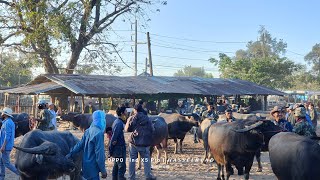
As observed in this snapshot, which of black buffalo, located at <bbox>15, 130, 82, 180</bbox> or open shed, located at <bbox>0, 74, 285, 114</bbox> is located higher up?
open shed, located at <bbox>0, 74, 285, 114</bbox>

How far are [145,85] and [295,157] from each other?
58.9 feet

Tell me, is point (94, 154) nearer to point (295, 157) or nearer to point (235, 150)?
point (295, 157)

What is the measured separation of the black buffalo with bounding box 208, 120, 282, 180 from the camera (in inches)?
322

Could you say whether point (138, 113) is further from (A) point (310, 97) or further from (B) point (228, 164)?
(A) point (310, 97)

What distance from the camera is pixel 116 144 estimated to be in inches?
331

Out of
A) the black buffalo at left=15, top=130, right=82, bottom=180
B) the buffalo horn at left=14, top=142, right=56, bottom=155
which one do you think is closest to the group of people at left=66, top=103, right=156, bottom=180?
the black buffalo at left=15, top=130, right=82, bottom=180

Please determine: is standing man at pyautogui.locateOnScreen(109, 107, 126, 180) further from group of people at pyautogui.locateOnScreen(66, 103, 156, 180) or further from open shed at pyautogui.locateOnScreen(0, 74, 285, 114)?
open shed at pyautogui.locateOnScreen(0, 74, 285, 114)

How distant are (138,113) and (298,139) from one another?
3.80 metres

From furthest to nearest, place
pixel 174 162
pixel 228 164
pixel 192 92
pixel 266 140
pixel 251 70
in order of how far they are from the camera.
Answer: pixel 251 70 < pixel 192 92 < pixel 174 162 < pixel 228 164 < pixel 266 140

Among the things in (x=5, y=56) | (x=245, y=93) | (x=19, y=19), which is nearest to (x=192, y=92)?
(x=245, y=93)

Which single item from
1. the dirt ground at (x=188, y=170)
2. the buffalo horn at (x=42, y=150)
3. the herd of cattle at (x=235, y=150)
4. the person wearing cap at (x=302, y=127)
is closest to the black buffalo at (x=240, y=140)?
the herd of cattle at (x=235, y=150)

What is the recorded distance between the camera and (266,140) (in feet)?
26.8

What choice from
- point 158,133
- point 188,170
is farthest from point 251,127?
point 158,133

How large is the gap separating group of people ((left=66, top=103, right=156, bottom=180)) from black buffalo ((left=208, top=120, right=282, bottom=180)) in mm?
1666
